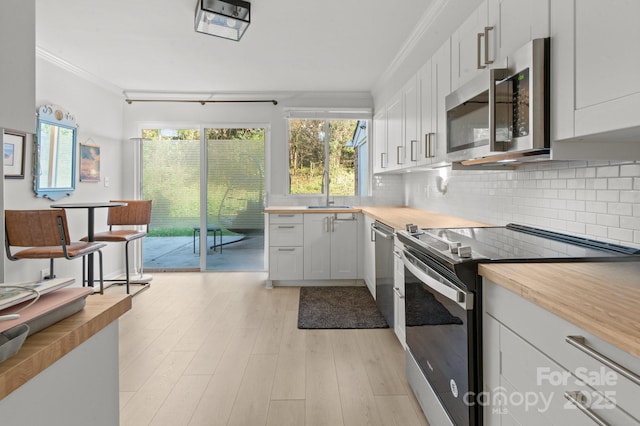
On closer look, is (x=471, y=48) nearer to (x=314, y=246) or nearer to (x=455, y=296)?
(x=455, y=296)

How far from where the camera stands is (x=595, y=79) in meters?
1.16

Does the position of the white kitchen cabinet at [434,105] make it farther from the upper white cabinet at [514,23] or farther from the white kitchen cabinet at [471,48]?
the upper white cabinet at [514,23]

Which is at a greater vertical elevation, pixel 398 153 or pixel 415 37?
pixel 415 37

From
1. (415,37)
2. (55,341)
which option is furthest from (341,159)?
(55,341)

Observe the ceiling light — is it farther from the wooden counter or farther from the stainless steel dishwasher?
the wooden counter

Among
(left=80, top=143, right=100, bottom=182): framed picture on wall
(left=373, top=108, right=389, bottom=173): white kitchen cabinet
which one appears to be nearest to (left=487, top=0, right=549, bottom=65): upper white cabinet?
(left=373, top=108, right=389, bottom=173): white kitchen cabinet

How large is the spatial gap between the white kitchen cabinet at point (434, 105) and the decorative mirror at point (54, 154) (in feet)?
11.3

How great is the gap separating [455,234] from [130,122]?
15.5 feet

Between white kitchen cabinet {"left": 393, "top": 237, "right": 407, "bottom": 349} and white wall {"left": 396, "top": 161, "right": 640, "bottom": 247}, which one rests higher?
white wall {"left": 396, "top": 161, "right": 640, "bottom": 247}

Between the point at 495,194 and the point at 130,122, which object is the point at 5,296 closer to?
the point at 495,194

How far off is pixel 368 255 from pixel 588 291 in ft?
10.3

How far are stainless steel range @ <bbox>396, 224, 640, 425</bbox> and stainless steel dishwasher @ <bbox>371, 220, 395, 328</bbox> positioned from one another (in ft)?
2.41

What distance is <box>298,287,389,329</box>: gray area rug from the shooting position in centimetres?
325

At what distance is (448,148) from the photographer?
2301 millimetres
